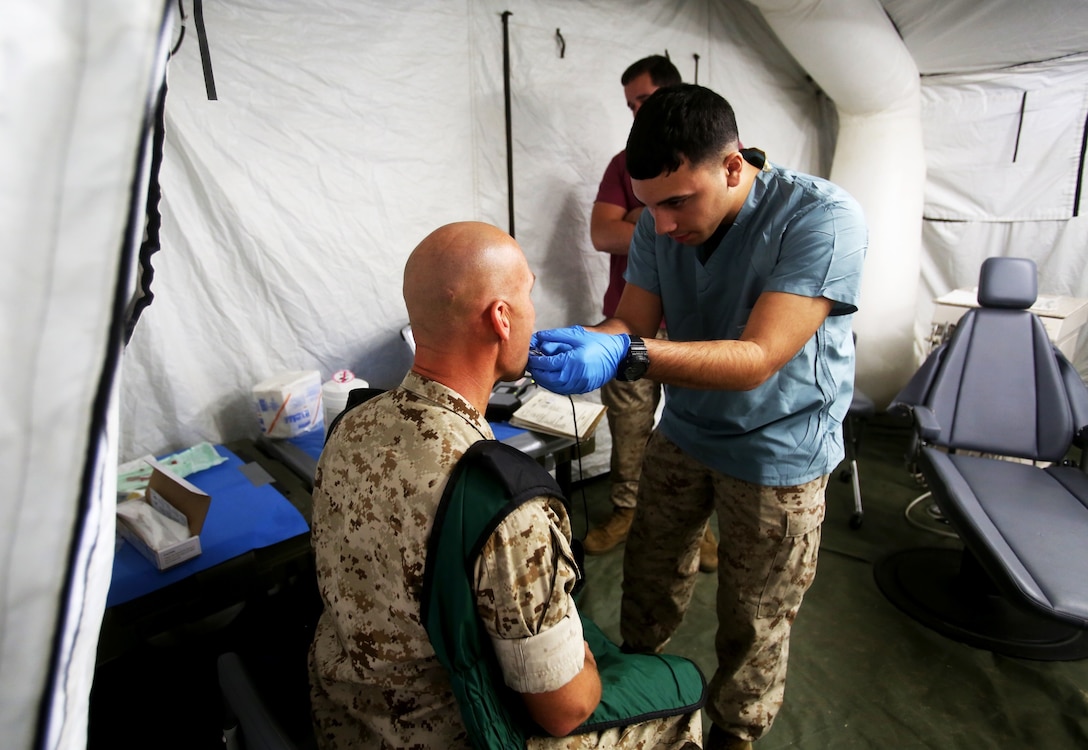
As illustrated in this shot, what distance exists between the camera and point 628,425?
8.20 ft

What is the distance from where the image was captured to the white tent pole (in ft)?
9.32

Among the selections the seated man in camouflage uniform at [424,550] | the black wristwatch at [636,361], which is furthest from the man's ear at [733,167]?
the seated man in camouflage uniform at [424,550]

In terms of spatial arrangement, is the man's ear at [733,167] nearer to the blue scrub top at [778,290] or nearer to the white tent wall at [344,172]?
the blue scrub top at [778,290]

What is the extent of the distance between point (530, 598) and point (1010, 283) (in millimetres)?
2387

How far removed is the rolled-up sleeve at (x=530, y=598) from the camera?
0.78 metres

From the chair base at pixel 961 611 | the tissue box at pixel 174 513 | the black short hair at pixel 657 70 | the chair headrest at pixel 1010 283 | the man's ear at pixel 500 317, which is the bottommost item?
the chair base at pixel 961 611

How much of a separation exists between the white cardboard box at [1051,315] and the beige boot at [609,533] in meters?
1.79

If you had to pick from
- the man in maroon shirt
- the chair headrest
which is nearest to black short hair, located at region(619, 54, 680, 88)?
the man in maroon shirt

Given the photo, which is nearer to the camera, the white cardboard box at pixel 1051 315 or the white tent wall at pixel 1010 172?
the white cardboard box at pixel 1051 315

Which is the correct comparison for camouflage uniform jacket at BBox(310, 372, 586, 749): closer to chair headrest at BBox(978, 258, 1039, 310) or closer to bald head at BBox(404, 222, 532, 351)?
bald head at BBox(404, 222, 532, 351)

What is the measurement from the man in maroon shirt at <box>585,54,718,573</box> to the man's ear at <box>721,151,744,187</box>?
1003 millimetres

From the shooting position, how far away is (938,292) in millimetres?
3549

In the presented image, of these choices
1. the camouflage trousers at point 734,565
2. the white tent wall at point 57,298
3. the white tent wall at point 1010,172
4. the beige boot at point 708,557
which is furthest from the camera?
the white tent wall at point 1010,172

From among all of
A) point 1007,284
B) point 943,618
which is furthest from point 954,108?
point 943,618
